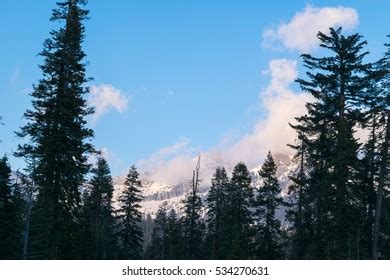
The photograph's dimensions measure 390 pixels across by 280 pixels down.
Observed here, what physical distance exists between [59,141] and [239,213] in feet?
93.2

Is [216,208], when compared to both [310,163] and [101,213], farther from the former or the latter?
[310,163]

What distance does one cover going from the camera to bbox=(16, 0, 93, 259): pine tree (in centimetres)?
2434

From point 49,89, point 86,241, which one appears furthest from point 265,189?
point 49,89

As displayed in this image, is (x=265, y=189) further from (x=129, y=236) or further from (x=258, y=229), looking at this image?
(x=129, y=236)

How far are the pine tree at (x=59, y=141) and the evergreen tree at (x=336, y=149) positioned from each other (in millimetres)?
14142

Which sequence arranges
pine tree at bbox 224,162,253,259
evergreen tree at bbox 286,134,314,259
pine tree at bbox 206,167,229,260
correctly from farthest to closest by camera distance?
pine tree at bbox 206,167,229,260 → pine tree at bbox 224,162,253,259 → evergreen tree at bbox 286,134,314,259

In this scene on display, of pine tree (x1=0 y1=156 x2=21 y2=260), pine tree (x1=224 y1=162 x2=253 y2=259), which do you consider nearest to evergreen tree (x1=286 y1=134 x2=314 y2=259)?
pine tree (x1=224 y1=162 x2=253 y2=259)

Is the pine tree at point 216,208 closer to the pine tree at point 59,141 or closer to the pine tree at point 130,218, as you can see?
the pine tree at point 130,218

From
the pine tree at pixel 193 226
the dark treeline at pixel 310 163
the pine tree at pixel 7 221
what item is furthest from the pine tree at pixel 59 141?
the pine tree at pixel 193 226

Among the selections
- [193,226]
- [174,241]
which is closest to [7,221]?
[193,226]

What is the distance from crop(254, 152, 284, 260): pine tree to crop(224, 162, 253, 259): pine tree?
966 millimetres

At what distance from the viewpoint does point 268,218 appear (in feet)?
152

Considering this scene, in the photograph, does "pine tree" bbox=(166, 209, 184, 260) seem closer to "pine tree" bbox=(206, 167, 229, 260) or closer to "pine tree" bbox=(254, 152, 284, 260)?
"pine tree" bbox=(206, 167, 229, 260)
